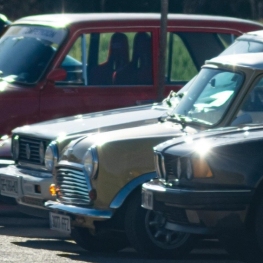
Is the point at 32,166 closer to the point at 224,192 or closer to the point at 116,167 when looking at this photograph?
the point at 116,167

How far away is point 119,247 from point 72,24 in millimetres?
3395

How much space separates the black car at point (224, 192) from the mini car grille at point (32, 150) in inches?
91.5

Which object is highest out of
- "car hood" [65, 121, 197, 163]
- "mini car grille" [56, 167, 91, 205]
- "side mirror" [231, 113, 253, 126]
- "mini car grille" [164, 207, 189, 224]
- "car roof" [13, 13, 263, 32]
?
"car roof" [13, 13, 263, 32]

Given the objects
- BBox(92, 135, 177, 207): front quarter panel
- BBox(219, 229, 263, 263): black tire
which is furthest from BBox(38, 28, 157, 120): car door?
BBox(219, 229, 263, 263): black tire

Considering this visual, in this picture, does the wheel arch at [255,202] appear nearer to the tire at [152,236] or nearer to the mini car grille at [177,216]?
the mini car grille at [177,216]

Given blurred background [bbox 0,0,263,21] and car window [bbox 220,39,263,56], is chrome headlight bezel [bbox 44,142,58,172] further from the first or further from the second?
blurred background [bbox 0,0,263,21]

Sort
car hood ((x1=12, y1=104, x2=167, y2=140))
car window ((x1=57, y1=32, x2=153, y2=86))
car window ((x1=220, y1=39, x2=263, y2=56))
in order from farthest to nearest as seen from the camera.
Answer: car window ((x1=57, y1=32, x2=153, y2=86))
car window ((x1=220, y1=39, x2=263, y2=56))
car hood ((x1=12, y1=104, x2=167, y2=140))

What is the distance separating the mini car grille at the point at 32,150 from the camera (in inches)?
359

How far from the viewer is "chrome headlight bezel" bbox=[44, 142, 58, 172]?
8617 mm

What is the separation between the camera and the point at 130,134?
8.05 m

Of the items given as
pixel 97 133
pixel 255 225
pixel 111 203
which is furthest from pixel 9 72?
pixel 255 225

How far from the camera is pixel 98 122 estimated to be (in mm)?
9008

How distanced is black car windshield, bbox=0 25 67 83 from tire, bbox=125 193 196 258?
3.55 m

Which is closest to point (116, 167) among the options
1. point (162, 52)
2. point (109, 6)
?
point (162, 52)
